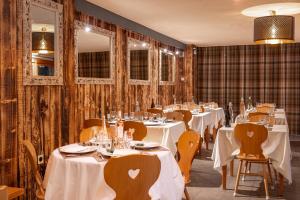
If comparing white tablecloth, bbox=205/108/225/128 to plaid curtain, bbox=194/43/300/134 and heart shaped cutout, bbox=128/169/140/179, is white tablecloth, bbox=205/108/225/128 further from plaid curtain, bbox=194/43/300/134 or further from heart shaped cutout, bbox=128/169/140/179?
heart shaped cutout, bbox=128/169/140/179

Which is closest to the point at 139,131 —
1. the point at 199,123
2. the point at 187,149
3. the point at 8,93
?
the point at 187,149

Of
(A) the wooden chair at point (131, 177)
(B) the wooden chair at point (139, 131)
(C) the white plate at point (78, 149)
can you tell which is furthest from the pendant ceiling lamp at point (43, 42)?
(A) the wooden chair at point (131, 177)

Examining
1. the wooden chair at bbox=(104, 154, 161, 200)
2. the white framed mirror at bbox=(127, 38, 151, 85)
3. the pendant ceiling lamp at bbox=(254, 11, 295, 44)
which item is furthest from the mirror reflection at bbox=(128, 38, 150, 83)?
the wooden chair at bbox=(104, 154, 161, 200)

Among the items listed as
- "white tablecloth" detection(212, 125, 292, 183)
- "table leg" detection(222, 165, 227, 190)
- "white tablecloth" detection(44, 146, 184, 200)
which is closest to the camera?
"white tablecloth" detection(44, 146, 184, 200)

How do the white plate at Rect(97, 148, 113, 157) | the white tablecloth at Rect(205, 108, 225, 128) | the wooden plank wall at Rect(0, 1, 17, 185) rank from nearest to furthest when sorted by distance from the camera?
the white plate at Rect(97, 148, 113, 157) < the wooden plank wall at Rect(0, 1, 17, 185) < the white tablecloth at Rect(205, 108, 225, 128)

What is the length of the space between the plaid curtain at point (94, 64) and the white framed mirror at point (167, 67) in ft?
8.52

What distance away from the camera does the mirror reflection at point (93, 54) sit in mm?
5082

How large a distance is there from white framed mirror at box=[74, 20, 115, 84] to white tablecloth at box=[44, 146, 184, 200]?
7.64ft

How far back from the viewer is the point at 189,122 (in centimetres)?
654

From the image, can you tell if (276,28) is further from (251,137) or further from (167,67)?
(167,67)

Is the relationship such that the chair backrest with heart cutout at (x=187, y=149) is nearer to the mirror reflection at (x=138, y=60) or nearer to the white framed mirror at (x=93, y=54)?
the white framed mirror at (x=93, y=54)

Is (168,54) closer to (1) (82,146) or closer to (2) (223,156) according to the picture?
(2) (223,156)

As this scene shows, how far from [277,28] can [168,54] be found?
13.8 feet

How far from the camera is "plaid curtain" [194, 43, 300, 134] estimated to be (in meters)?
9.82
